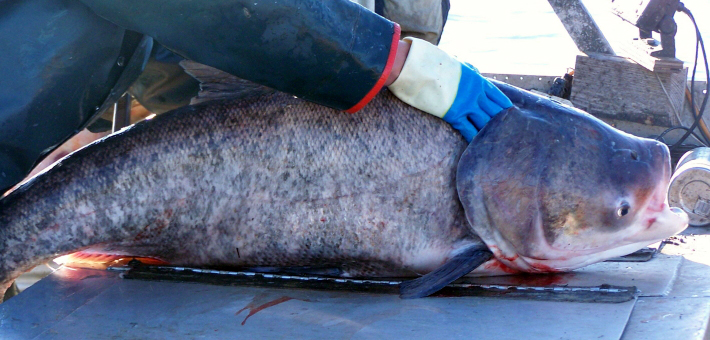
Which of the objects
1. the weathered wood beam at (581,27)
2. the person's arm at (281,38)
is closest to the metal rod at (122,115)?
the person's arm at (281,38)

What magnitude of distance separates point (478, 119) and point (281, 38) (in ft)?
2.69

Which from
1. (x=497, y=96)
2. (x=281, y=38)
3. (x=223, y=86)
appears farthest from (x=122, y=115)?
(x=497, y=96)

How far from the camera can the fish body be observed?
2396mm

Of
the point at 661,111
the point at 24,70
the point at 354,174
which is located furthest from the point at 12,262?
the point at 661,111

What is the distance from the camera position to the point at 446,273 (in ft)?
7.56

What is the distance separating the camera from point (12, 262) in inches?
99.0

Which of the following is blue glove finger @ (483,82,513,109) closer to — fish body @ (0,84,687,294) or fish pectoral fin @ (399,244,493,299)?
fish body @ (0,84,687,294)

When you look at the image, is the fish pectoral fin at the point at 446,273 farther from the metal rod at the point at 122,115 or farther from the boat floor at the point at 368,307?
the metal rod at the point at 122,115

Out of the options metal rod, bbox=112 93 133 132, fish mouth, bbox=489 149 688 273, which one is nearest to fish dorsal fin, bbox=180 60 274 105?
fish mouth, bbox=489 149 688 273

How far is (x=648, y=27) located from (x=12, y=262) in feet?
13.6

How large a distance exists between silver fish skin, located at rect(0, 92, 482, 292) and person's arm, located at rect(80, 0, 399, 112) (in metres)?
0.28

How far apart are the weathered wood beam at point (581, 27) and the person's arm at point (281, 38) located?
10.2 ft

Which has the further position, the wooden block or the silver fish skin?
the wooden block

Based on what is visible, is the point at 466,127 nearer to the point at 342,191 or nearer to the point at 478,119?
the point at 478,119
